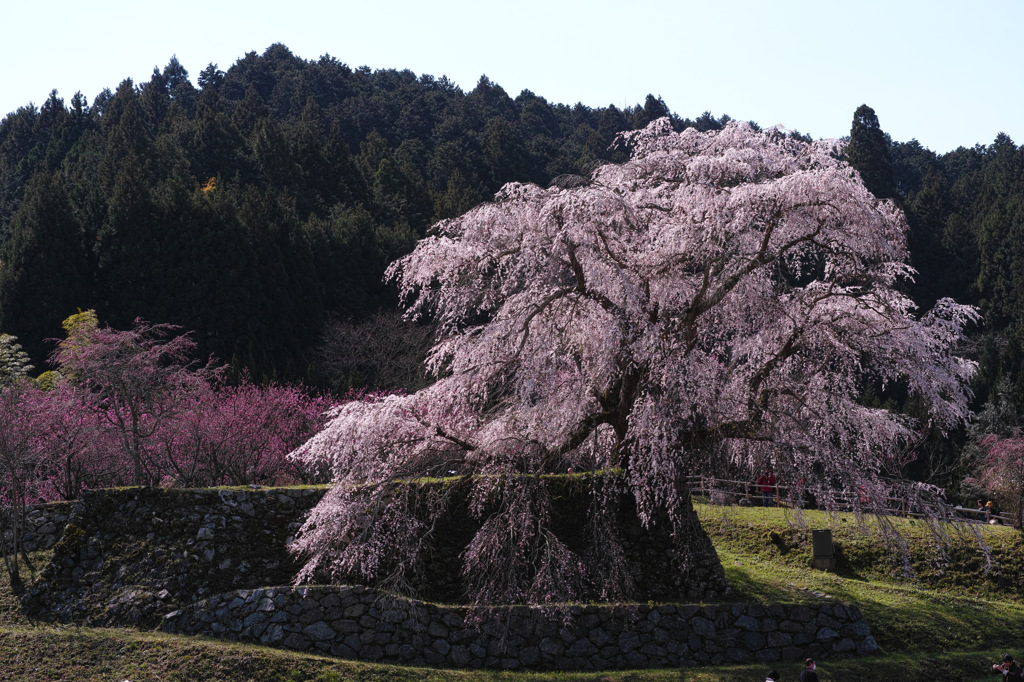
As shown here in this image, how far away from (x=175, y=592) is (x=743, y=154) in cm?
1035

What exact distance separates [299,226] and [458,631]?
111 ft

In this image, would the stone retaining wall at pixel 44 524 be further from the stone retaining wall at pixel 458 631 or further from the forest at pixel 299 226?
the forest at pixel 299 226

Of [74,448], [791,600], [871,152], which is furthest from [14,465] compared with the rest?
[871,152]

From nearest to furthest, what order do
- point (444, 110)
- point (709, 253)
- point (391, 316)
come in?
point (709, 253)
point (391, 316)
point (444, 110)

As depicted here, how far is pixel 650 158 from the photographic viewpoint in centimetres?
1534

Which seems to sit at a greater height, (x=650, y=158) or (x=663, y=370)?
(x=650, y=158)

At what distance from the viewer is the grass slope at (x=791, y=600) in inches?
465

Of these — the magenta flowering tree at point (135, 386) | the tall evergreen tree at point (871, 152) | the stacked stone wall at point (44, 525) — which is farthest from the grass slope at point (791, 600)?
the tall evergreen tree at point (871, 152)

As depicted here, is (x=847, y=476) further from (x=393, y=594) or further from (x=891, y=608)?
(x=393, y=594)

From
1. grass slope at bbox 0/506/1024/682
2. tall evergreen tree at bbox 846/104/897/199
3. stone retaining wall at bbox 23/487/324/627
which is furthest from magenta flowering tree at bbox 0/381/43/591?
tall evergreen tree at bbox 846/104/897/199

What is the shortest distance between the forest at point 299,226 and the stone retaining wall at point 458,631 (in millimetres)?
6485

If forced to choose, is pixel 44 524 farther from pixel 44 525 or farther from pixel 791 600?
pixel 791 600

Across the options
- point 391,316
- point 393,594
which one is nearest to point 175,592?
point 393,594

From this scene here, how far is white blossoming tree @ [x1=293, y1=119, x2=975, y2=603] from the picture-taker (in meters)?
13.4
